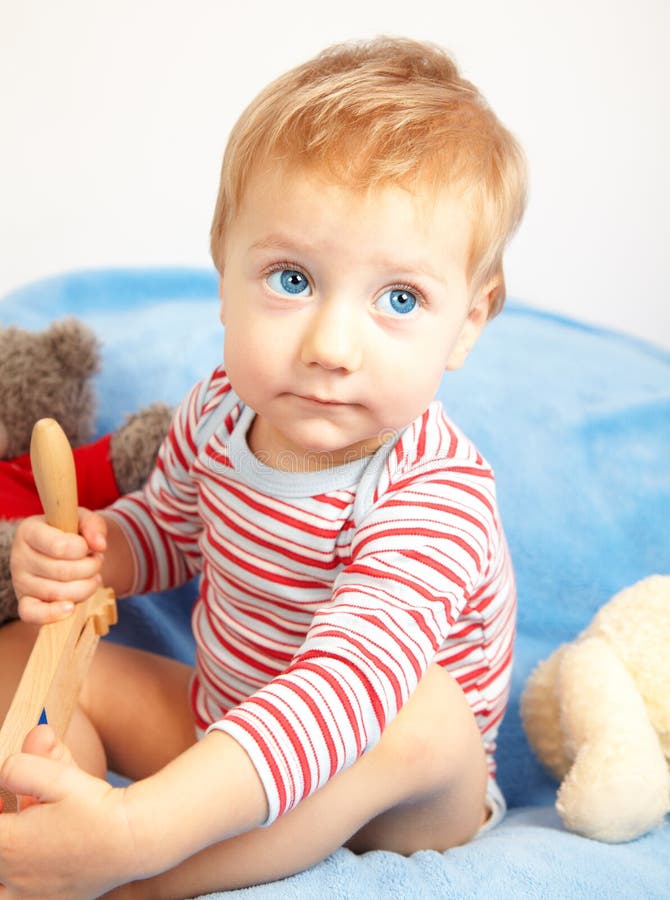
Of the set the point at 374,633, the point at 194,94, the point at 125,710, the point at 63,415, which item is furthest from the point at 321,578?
the point at 194,94

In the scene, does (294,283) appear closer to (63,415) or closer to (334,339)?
(334,339)

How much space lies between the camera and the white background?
1522 mm

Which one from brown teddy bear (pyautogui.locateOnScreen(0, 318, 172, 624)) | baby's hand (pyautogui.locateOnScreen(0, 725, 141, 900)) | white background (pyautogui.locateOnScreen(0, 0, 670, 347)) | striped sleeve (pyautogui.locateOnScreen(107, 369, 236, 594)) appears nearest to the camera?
baby's hand (pyautogui.locateOnScreen(0, 725, 141, 900))

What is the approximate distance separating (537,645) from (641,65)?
3.15 feet

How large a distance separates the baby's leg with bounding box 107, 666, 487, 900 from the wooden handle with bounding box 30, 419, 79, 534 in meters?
0.25

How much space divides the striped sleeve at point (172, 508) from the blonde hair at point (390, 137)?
17 centimetres

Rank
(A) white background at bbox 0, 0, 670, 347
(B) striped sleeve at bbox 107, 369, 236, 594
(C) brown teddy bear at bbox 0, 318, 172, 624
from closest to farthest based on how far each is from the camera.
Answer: (B) striped sleeve at bbox 107, 369, 236, 594 → (C) brown teddy bear at bbox 0, 318, 172, 624 → (A) white background at bbox 0, 0, 670, 347

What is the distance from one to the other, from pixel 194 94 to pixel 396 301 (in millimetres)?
1018

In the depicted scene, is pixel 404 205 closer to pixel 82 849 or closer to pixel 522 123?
pixel 82 849

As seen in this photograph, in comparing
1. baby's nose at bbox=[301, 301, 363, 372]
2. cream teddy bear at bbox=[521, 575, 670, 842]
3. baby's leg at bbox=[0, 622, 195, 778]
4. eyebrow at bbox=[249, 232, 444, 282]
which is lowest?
baby's leg at bbox=[0, 622, 195, 778]

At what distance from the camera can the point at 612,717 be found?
79cm

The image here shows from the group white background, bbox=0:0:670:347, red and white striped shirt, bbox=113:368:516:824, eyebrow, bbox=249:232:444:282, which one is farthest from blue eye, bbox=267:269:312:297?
white background, bbox=0:0:670:347

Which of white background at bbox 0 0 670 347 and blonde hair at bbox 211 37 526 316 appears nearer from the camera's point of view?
blonde hair at bbox 211 37 526 316

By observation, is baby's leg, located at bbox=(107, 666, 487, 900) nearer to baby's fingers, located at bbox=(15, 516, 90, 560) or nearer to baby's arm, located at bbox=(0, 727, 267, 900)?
baby's arm, located at bbox=(0, 727, 267, 900)
